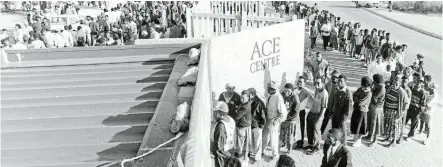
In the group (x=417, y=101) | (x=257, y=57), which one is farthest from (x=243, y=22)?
(x=417, y=101)

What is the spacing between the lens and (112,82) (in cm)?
678

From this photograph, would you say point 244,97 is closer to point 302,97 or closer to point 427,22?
point 302,97

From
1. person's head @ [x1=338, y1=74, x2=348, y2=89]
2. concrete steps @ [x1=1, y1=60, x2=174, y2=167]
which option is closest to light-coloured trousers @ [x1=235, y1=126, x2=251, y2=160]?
concrete steps @ [x1=1, y1=60, x2=174, y2=167]

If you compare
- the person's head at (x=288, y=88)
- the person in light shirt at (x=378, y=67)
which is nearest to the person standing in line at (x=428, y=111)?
the person in light shirt at (x=378, y=67)

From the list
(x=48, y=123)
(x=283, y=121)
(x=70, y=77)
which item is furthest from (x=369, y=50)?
(x=48, y=123)

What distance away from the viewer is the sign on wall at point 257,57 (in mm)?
9289

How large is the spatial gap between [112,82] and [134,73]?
58 centimetres

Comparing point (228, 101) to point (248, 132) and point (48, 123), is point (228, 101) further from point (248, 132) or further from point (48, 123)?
point (48, 123)

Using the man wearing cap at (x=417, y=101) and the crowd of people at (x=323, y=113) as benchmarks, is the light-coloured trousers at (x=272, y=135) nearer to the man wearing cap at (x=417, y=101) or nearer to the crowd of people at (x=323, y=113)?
the crowd of people at (x=323, y=113)

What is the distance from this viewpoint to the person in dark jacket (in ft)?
16.9

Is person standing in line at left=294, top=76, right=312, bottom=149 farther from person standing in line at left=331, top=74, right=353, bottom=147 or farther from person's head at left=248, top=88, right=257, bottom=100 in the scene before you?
person's head at left=248, top=88, right=257, bottom=100

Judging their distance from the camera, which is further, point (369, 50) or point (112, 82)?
point (369, 50)

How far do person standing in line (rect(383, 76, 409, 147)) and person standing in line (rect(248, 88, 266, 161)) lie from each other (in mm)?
2691

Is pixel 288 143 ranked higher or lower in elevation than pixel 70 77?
lower
